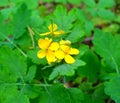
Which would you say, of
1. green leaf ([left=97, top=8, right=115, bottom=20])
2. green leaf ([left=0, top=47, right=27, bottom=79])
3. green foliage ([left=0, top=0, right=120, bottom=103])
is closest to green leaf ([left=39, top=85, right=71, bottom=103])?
green foliage ([left=0, top=0, right=120, bottom=103])

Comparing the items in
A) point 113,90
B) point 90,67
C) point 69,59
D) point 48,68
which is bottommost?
point 90,67

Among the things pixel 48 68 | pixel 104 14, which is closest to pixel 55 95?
pixel 48 68

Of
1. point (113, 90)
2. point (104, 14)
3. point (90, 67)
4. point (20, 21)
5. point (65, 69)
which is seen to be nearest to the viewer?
point (65, 69)

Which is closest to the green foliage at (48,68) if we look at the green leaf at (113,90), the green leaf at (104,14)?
the green leaf at (113,90)

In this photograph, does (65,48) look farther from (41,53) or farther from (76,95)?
(76,95)

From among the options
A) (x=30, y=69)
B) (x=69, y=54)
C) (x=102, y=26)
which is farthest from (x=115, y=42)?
(x=102, y=26)
